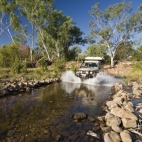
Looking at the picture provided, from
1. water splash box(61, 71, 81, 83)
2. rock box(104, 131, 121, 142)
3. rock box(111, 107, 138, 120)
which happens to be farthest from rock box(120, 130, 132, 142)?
water splash box(61, 71, 81, 83)

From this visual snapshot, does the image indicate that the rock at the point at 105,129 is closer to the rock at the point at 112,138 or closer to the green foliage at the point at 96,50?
the rock at the point at 112,138

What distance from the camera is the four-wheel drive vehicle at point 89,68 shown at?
16203 mm

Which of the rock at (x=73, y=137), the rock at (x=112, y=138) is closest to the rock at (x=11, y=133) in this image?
the rock at (x=73, y=137)

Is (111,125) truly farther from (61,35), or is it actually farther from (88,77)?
(61,35)

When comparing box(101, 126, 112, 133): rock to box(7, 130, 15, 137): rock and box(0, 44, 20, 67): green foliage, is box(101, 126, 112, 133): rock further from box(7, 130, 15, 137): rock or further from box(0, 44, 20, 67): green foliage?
box(0, 44, 20, 67): green foliage

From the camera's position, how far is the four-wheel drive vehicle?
638 inches

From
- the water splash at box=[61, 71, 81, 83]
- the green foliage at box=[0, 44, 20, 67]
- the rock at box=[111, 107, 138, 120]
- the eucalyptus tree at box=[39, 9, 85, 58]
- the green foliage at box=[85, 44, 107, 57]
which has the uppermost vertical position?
the eucalyptus tree at box=[39, 9, 85, 58]

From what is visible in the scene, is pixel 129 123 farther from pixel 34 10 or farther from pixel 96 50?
pixel 96 50

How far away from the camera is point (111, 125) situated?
5855 mm

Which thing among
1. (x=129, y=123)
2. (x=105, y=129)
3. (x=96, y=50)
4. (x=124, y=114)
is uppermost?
(x=96, y=50)

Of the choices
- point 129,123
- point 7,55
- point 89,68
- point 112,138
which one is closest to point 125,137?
point 112,138

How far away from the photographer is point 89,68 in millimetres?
16922

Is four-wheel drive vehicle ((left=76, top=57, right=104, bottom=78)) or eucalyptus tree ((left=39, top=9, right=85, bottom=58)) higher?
eucalyptus tree ((left=39, top=9, right=85, bottom=58))

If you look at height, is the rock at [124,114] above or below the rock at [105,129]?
above
